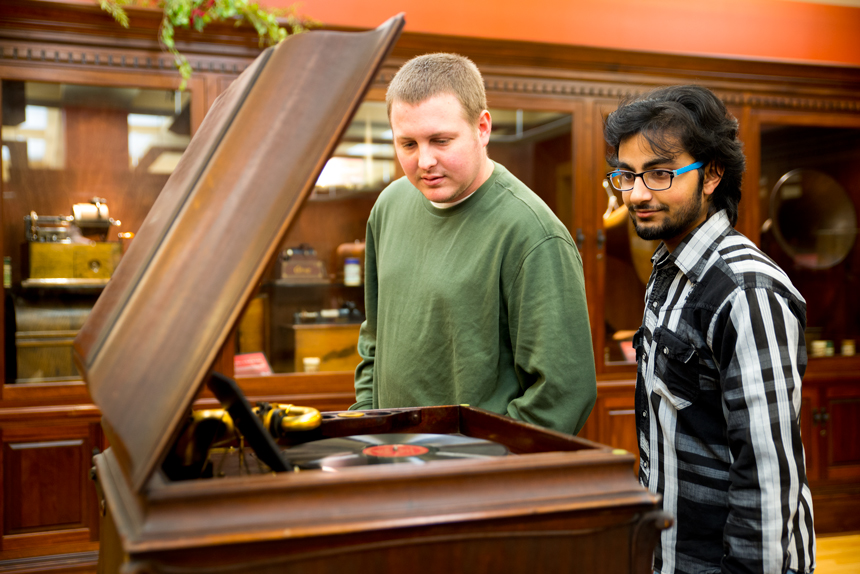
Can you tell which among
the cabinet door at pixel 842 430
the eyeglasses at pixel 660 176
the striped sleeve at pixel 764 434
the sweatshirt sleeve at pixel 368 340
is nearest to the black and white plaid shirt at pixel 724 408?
the striped sleeve at pixel 764 434

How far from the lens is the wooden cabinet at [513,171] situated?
2947mm

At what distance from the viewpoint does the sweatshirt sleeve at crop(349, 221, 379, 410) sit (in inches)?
68.6

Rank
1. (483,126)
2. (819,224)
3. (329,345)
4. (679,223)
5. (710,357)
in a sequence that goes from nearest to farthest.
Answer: (710,357) < (679,223) < (483,126) < (329,345) < (819,224)

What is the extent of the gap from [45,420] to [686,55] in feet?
11.1

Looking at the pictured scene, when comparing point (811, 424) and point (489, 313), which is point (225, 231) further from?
point (811, 424)

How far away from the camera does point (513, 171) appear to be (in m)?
3.78

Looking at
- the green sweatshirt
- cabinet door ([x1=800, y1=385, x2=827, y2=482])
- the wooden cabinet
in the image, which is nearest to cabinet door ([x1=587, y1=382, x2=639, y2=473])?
the wooden cabinet

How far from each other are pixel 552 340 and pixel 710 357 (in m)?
0.27

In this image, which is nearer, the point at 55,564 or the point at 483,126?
the point at 483,126

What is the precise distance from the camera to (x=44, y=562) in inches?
117

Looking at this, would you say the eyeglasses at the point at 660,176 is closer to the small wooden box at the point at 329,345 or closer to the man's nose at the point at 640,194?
the man's nose at the point at 640,194

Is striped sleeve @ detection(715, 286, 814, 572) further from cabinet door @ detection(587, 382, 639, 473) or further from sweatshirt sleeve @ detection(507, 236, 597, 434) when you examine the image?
cabinet door @ detection(587, 382, 639, 473)

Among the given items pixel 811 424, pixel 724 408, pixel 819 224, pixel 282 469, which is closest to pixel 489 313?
pixel 724 408

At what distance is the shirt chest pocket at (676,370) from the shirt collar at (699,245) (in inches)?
4.8
